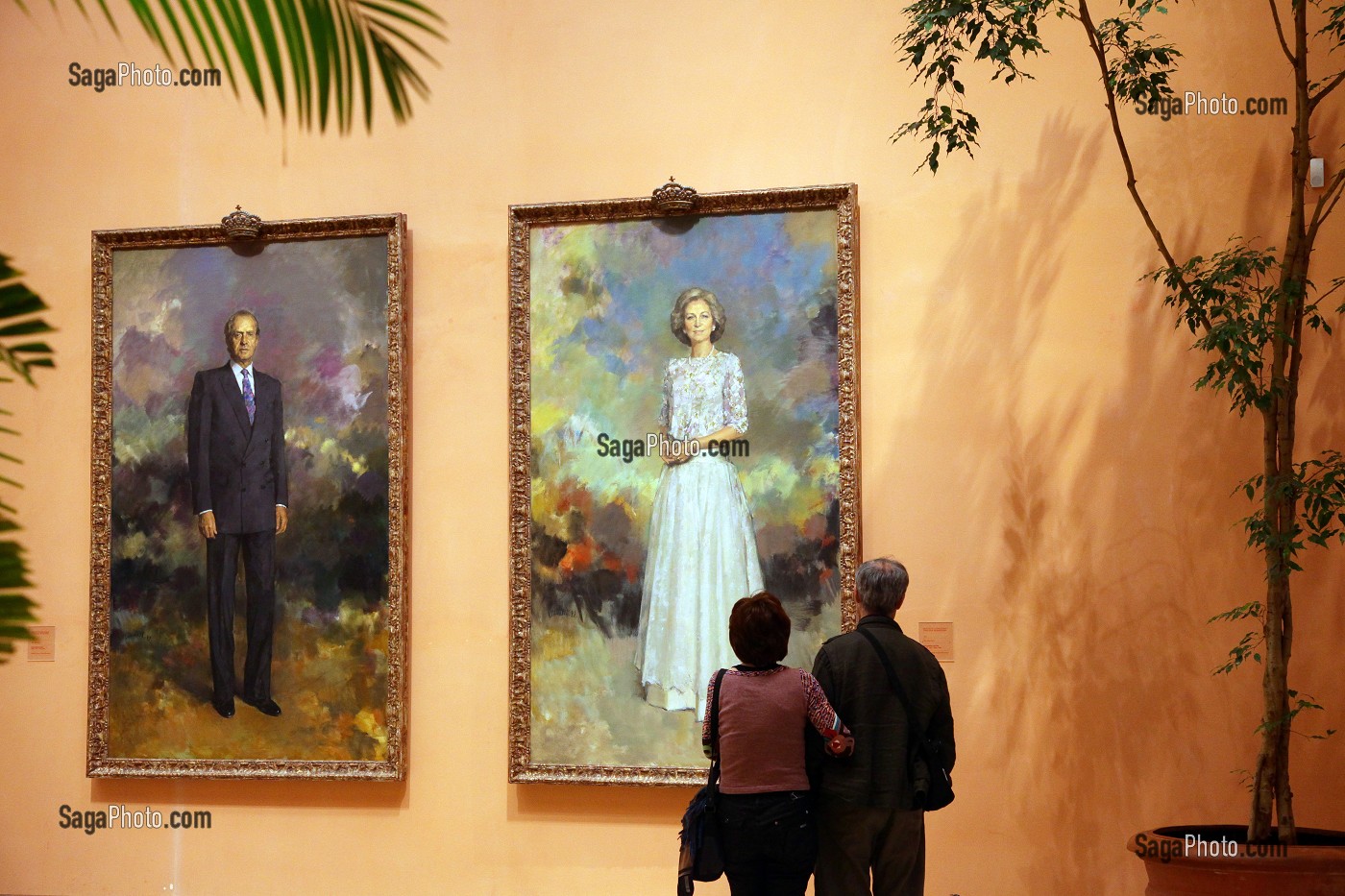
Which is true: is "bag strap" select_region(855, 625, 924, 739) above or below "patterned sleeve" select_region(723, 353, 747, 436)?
below

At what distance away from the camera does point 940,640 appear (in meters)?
6.52

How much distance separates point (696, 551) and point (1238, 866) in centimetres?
284

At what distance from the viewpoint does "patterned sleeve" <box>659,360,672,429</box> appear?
682 centimetres

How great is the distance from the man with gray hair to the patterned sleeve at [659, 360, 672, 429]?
2.11 metres

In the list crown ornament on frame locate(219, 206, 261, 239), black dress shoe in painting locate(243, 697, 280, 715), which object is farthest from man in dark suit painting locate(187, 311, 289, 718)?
crown ornament on frame locate(219, 206, 261, 239)

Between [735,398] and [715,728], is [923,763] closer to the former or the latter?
[715,728]

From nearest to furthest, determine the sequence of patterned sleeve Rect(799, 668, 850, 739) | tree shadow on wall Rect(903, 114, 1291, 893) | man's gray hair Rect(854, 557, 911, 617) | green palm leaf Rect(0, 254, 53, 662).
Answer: green palm leaf Rect(0, 254, 53, 662) < patterned sleeve Rect(799, 668, 850, 739) < man's gray hair Rect(854, 557, 911, 617) < tree shadow on wall Rect(903, 114, 1291, 893)

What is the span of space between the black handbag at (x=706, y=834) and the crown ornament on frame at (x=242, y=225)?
13.1ft

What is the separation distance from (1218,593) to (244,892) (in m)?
5.23

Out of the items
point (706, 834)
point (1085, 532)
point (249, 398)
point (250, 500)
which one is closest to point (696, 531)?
point (1085, 532)

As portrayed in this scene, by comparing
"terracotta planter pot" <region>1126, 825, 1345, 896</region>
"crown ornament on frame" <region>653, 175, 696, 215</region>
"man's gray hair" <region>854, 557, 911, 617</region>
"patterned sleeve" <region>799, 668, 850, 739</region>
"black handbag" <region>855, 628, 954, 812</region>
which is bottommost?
"terracotta planter pot" <region>1126, 825, 1345, 896</region>

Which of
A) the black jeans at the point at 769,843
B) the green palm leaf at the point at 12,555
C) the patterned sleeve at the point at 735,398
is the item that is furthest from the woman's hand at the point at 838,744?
the green palm leaf at the point at 12,555

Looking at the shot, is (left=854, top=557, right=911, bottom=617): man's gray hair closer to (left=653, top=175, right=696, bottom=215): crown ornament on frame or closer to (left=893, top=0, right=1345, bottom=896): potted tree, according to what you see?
(left=893, top=0, right=1345, bottom=896): potted tree

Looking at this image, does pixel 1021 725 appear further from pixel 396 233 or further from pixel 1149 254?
pixel 396 233
